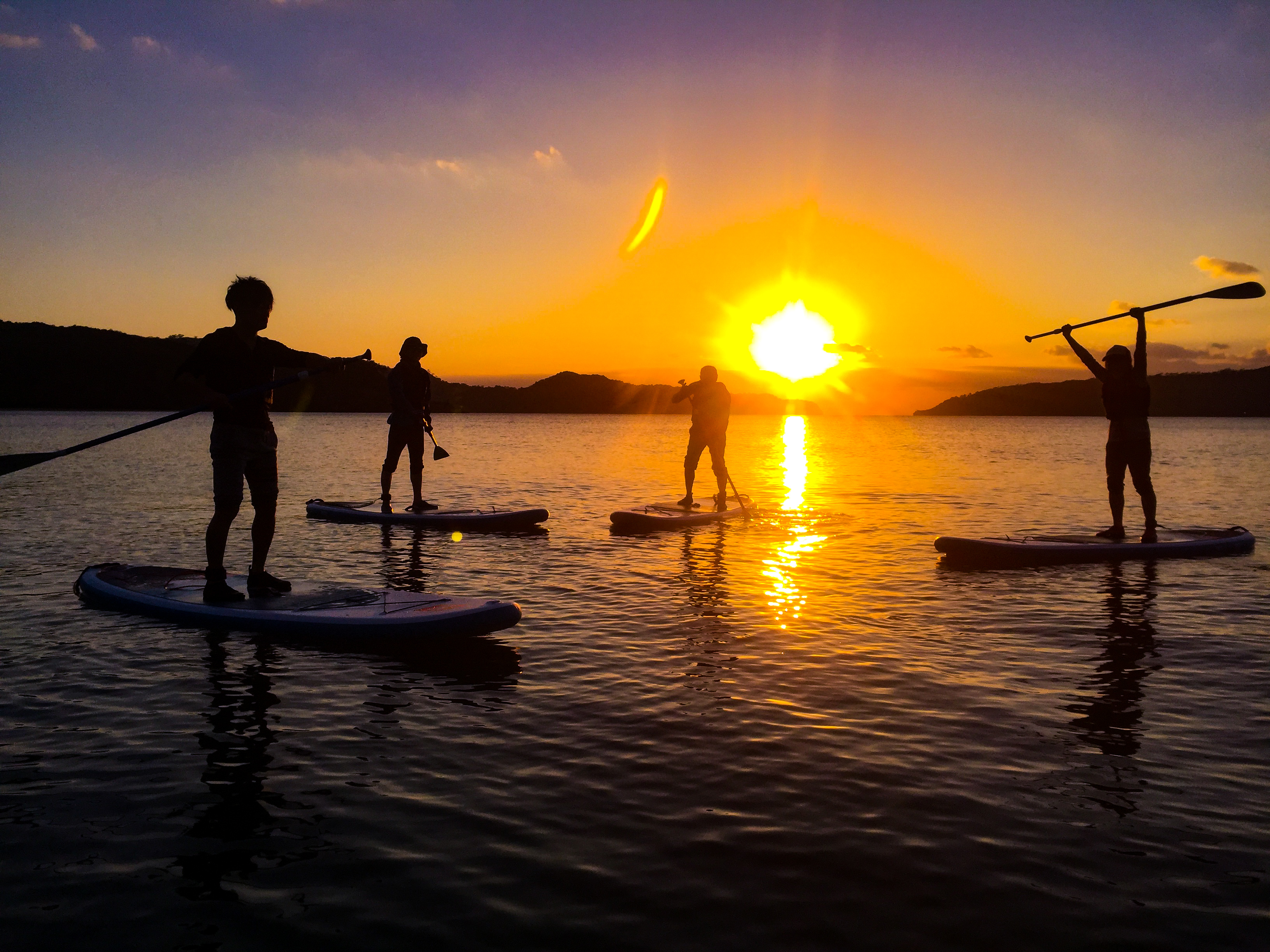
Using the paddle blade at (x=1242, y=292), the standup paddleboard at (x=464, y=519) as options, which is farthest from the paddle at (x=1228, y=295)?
the standup paddleboard at (x=464, y=519)

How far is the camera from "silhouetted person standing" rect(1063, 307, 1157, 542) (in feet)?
45.6

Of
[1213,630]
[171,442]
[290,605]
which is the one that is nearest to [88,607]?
[290,605]

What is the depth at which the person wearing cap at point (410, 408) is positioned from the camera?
1672 centimetres

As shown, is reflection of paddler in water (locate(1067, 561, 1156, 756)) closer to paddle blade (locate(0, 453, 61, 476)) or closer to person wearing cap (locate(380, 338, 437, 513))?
paddle blade (locate(0, 453, 61, 476))

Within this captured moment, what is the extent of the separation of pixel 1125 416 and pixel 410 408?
1243 cm

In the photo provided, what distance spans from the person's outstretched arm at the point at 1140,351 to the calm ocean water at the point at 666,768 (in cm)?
303

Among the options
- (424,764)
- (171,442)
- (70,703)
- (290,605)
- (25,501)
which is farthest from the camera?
(171,442)

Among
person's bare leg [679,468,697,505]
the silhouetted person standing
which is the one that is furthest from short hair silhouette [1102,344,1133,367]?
person's bare leg [679,468,697,505]

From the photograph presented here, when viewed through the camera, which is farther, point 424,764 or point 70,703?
point 70,703

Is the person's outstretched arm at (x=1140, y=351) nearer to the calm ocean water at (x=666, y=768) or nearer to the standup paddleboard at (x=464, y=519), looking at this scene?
the calm ocean water at (x=666, y=768)

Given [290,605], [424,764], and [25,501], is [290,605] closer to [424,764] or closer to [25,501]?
[424,764]

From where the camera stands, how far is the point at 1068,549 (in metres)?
13.9

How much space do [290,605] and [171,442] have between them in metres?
67.9

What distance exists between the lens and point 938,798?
5.18 meters
